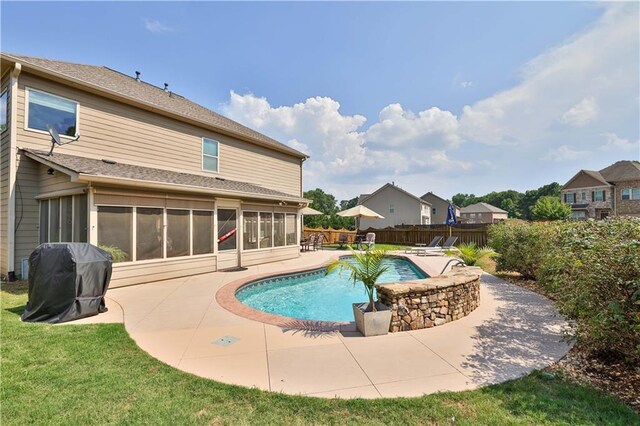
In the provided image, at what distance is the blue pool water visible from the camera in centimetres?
728

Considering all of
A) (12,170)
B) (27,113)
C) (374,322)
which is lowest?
(374,322)

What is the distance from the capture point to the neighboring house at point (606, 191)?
99.8ft

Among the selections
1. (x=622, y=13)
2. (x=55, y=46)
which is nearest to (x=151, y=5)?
(x=55, y=46)

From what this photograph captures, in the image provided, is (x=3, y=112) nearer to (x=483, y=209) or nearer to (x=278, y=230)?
(x=278, y=230)

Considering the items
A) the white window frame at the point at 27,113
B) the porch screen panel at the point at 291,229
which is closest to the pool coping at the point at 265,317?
the porch screen panel at the point at 291,229

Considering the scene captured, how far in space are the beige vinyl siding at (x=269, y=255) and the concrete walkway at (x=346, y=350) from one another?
16.8 ft

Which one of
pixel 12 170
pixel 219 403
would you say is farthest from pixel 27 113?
pixel 219 403

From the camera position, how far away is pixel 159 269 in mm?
8508

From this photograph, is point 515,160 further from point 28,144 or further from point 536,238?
point 28,144

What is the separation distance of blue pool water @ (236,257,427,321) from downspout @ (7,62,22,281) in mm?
6968

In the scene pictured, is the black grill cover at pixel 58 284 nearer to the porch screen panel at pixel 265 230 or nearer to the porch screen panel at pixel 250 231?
the porch screen panel at pixel 250 231

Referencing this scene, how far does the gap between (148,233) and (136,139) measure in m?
4.12

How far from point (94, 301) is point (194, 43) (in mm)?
11167

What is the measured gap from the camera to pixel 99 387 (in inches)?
117
